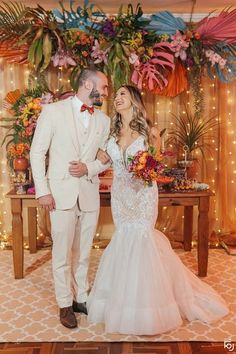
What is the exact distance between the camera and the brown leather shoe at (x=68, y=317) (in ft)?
10.6

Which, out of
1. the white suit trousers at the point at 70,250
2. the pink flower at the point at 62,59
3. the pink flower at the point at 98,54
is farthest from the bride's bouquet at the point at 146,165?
the pink flower at the point at 62,59

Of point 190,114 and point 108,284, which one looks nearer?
point 108,284

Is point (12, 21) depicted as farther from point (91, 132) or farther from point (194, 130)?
point (194, 130)

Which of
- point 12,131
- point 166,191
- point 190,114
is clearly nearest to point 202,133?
point 190,114

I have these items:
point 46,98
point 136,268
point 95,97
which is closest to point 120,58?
point 46,98

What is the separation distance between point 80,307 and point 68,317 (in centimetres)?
20

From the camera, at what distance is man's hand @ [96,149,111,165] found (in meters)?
3.31

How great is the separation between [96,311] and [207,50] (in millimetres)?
2790

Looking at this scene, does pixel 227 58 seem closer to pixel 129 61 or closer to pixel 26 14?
pixel 129 61

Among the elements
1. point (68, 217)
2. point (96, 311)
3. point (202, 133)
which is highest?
point (202, 133)

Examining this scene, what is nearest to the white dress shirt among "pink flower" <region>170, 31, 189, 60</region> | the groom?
the groom

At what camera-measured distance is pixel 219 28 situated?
4.43 metres

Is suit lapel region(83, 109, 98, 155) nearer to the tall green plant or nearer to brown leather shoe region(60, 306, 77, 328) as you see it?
brown leather shoe region(60, 306, 77, 328)

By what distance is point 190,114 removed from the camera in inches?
198
